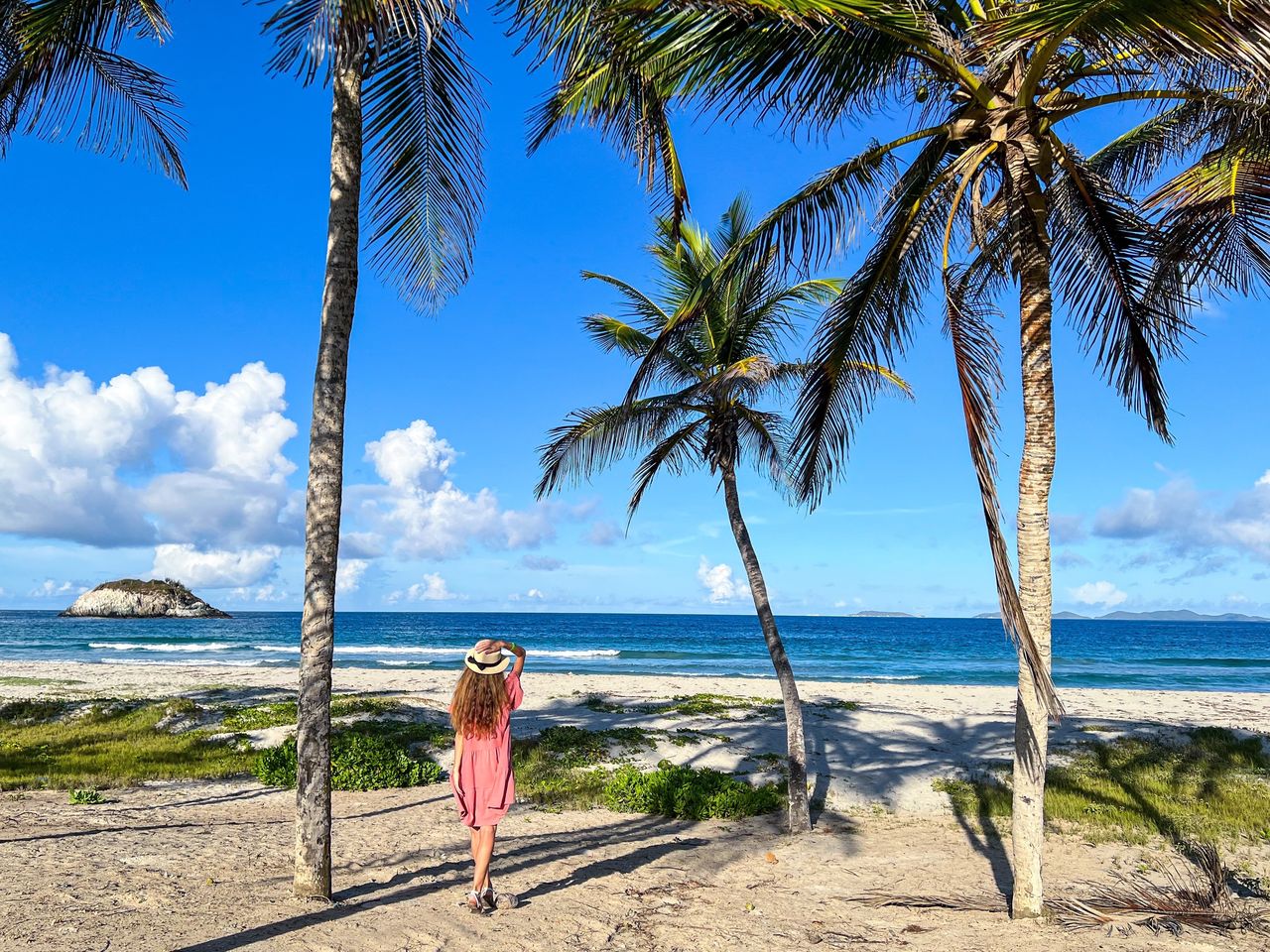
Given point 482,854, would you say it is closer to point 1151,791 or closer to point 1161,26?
point 1161,26

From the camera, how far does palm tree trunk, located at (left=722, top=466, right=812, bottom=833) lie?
8609 mm

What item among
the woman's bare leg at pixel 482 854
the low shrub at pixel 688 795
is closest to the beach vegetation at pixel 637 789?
the low shrub at pixel 688 795

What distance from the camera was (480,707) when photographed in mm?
5719

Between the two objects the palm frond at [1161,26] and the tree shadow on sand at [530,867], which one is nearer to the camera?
the palm frond at [1161,26]

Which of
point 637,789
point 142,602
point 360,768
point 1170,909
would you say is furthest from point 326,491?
point 142,602

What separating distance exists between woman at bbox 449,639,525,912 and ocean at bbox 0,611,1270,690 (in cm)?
3327

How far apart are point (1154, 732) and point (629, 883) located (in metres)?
10.6

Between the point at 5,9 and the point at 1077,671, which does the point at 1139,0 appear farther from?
the point at 1077,671

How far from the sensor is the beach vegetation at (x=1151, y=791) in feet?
27.9

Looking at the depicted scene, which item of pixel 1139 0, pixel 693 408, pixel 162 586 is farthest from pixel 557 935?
pixel 162 586

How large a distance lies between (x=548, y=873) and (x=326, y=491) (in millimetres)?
3628

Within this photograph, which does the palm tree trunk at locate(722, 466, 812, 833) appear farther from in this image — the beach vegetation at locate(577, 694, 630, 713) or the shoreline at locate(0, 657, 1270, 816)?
the beach vegetation at locate(577, 694, 630, 713)

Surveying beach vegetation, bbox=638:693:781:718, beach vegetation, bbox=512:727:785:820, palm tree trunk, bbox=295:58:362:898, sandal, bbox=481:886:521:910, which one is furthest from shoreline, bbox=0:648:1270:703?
sandal, bbox=481:886:521:910

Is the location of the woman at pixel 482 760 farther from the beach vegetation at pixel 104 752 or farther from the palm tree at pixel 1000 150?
the beach vegetation at pixel 104 752
